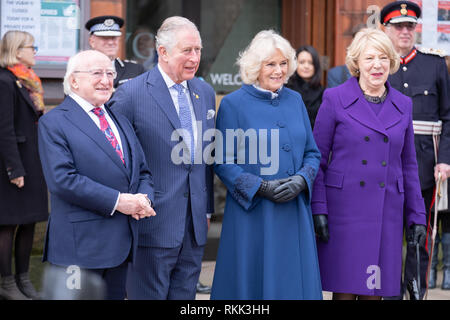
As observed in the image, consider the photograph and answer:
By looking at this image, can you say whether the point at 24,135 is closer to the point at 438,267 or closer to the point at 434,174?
the point at 434,174

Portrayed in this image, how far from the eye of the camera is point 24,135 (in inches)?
230

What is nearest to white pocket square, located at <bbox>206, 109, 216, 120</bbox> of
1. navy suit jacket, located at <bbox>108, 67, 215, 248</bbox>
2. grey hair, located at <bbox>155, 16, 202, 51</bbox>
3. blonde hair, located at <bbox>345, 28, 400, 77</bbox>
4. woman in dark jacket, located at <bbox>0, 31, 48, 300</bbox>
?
navy suit jacket, located at <bbox>108, 67, 215, 248</bbox>

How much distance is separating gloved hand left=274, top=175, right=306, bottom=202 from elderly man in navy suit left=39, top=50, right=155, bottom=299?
0.73 meters

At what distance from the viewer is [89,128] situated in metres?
3.74

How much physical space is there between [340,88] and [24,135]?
2.60m

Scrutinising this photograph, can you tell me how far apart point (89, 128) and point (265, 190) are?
1.04 meters

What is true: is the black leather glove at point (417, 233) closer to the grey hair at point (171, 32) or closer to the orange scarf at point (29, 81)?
the grey hair at point (171, 32)

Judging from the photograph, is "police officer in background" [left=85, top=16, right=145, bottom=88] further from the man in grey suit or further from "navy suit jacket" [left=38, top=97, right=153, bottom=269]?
"navy suit jacket" [left=38, top=97, right=153, bottom=269]

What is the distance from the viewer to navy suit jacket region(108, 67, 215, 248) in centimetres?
405

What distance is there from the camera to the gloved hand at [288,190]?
4125mm

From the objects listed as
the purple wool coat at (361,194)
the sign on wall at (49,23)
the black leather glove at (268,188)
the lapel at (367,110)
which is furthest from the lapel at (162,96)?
the sign on wall at (49,23)

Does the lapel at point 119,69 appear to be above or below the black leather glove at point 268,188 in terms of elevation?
above

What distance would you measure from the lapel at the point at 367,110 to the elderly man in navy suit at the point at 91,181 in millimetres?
1395
